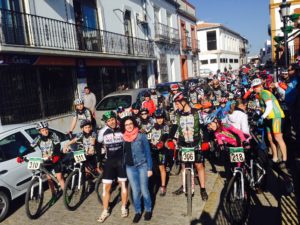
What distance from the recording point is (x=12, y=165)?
5773mm

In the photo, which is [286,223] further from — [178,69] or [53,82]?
[178,69]

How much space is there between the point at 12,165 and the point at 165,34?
20.5 metres

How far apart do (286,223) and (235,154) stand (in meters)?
1.15

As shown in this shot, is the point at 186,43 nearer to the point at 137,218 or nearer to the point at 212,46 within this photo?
the point at 137,218

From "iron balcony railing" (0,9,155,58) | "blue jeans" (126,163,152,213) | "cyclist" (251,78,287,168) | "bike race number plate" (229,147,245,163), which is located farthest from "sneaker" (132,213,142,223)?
"iron balcony railing" (0,9,155,58)

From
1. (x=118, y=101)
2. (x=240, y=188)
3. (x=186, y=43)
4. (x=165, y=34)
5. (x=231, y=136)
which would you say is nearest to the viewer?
(x=240, y=188)

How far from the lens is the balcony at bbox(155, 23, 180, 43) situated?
23247 millimetres

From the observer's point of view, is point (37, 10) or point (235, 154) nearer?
point (235, 154)

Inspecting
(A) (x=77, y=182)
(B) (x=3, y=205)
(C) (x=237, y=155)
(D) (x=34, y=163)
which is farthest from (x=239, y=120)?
(B) (x=3, y=205)

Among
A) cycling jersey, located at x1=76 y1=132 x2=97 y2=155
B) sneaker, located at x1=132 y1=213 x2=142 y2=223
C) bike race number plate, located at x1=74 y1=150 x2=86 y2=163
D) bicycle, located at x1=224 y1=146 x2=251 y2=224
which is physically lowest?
sneaker, located at x1=132 y1=213 x2=142 y2=223

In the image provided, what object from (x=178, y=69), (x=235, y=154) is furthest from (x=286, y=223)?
(x=178, y=69)

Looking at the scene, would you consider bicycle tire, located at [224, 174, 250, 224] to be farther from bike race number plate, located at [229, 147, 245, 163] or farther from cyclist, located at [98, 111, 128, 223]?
cyclist, located at [98, 111, 128, 223]

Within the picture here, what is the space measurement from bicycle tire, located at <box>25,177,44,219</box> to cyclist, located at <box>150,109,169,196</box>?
223cm

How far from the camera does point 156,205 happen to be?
5.63 meters
